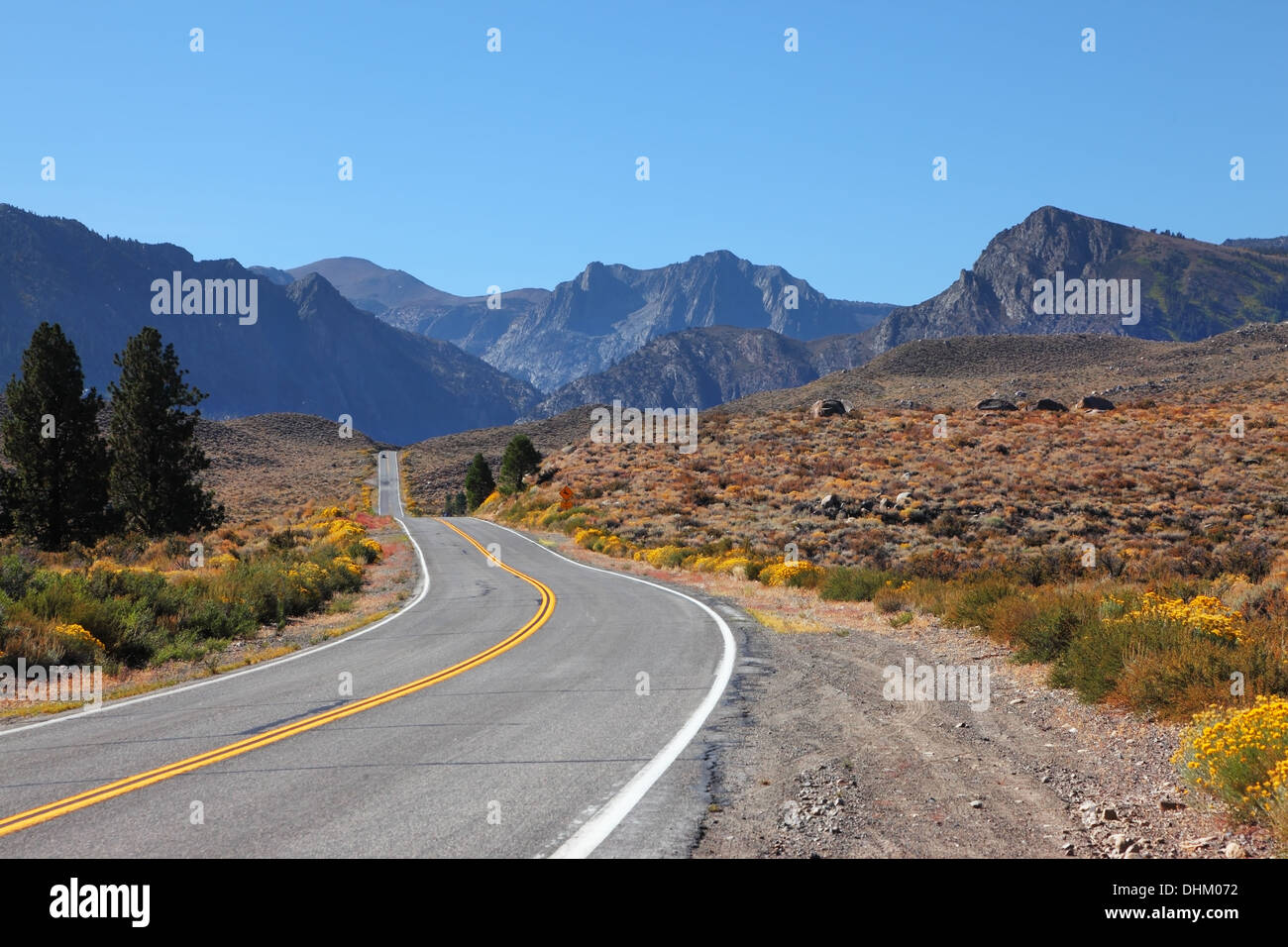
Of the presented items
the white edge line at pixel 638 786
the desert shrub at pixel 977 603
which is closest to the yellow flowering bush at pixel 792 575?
the desert shrub at pixel 977 603

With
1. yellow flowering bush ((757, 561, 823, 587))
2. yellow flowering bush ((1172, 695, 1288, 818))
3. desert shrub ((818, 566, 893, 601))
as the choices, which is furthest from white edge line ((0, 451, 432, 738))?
yellow flowering bush ((1172, 695, 1288, 818))

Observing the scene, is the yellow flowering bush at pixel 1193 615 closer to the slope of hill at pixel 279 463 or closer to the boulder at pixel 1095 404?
the boulder at pixel 1095 404

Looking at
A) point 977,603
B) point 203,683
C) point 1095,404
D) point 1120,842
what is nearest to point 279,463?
point 1095,404

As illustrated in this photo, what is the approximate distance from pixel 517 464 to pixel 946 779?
5992 centimetres

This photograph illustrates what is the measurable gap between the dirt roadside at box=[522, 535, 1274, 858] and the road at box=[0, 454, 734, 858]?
51 centimetres

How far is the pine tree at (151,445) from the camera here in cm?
Answer: 3180

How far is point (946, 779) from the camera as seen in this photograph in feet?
21.1

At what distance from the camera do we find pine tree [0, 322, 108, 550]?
93.2 feet

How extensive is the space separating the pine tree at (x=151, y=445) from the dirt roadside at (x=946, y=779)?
2888 centimetres

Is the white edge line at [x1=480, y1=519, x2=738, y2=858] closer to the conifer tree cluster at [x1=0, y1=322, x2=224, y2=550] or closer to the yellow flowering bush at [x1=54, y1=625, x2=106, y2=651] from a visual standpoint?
the yellow flowering bush at [x1=54, y1=625, x2=106, y2=651]
